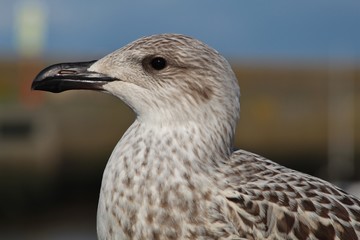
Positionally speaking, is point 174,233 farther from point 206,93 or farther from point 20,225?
point 20,225

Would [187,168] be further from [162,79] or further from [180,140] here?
[162,79]

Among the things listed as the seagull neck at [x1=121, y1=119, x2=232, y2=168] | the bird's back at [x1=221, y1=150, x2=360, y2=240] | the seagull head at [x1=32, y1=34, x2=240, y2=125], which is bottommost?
the bird's back at [x1=221, y1=150, x2=360, y2=240]

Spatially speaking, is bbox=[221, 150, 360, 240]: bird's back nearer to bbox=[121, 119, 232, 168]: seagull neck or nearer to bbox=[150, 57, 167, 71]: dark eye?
bbox=[121, 119, 232, 168]: seagull neck

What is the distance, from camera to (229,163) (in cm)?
450

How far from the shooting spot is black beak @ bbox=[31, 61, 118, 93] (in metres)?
4.48

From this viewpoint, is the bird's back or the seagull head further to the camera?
the seagull head

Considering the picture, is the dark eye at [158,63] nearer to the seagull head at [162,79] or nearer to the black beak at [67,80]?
the seagull head at [162,79]

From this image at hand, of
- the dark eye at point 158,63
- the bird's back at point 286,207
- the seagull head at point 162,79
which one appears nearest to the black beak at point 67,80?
the seagull head at point 162,79

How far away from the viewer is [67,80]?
4.49 meters

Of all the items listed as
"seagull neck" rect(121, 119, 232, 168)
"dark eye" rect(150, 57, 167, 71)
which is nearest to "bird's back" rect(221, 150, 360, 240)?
"seagull neck" rect(121, 119, 232, 168)

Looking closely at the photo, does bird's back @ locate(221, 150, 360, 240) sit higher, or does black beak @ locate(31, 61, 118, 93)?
black beak @ locate(31, 61, 118, 93)

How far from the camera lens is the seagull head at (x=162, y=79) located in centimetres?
447

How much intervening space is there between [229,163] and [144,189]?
43 cm

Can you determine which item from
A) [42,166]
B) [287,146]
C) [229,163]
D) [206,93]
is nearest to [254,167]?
[229,163]
